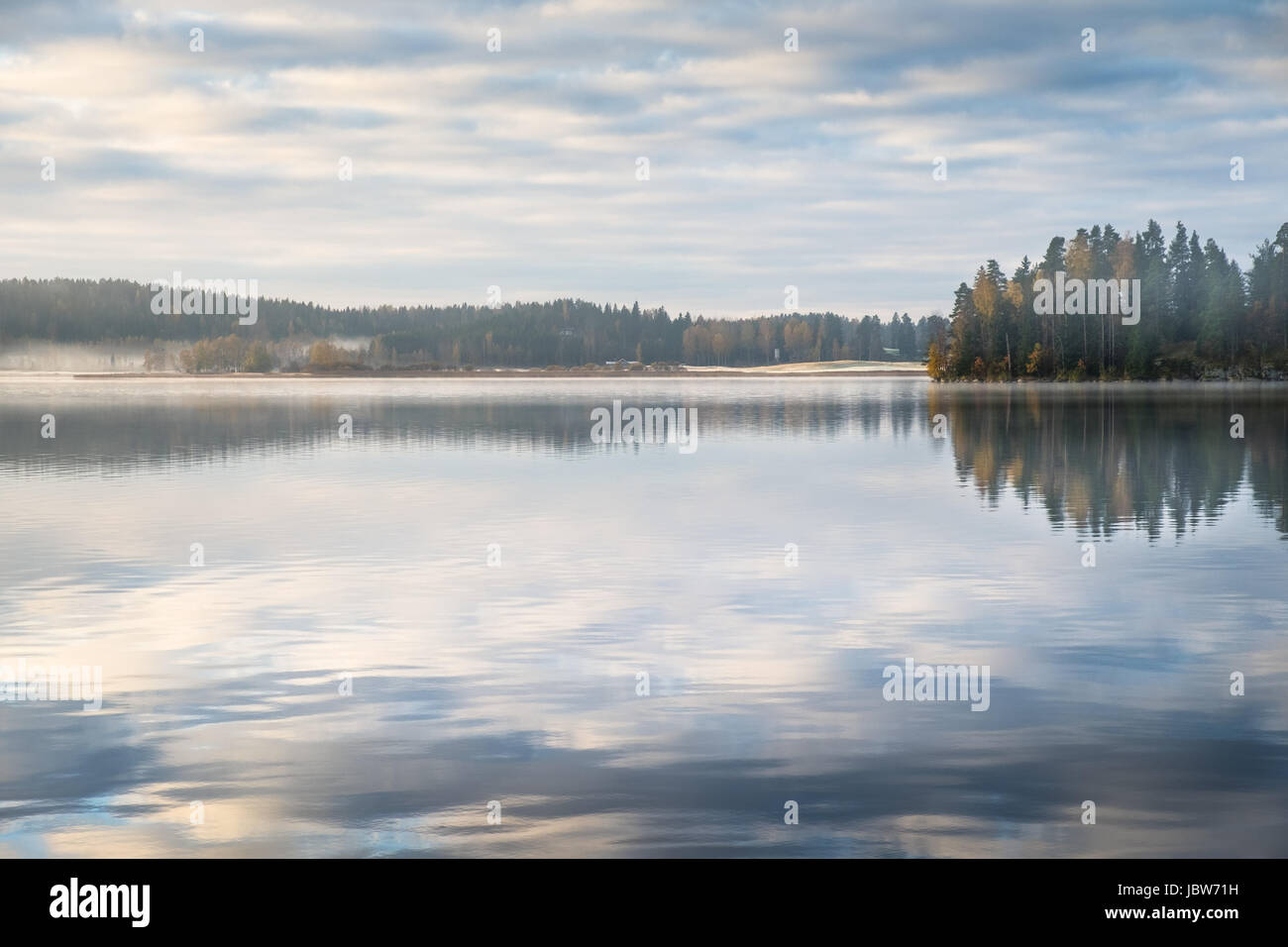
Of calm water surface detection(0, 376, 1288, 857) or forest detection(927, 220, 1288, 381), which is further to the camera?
forest detection(927, 220, 1288, 381)

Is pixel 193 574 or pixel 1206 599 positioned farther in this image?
pixel 193 574

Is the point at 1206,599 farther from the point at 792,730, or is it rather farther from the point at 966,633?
the point at 792,730

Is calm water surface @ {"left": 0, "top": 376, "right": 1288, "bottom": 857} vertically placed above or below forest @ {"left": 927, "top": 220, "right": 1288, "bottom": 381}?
below

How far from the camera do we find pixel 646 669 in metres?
16.1

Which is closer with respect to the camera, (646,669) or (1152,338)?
(646,669)

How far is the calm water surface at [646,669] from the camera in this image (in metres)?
10.8

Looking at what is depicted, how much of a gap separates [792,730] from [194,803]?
18.8 ft

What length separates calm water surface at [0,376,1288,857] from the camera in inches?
424

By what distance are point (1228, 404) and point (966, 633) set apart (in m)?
92.6

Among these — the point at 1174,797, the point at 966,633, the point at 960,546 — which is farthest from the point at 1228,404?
the point at 1174,797

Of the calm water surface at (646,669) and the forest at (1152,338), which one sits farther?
the forest at (1152,338)

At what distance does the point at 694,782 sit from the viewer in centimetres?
1163
